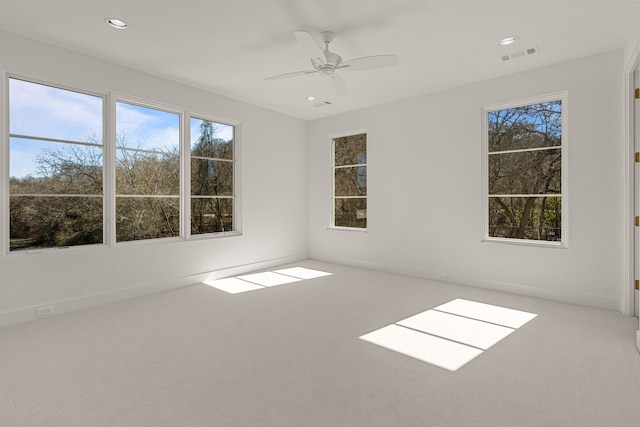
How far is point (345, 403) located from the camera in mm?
1981

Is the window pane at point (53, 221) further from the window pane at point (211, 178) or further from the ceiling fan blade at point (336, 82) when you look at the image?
the ceiling fan blade at point (336, 82)

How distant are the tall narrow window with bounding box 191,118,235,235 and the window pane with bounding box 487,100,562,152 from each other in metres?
4.06

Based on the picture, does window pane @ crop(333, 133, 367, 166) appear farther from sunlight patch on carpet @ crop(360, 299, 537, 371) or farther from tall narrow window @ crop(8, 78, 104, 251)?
tall narrow window @ crop(8, 78, 104, 251)

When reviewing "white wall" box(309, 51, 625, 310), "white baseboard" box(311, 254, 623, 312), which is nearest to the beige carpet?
"white baseboard" box(311, 254, 623, 312)

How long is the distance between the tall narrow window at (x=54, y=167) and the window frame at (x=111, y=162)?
0.17 feet

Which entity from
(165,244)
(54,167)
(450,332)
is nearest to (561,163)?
(450,332)

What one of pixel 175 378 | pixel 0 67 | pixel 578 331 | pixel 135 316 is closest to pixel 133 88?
pixel 0 67

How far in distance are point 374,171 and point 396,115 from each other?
1012 millimetres

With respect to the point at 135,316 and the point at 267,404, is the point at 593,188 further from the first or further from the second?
the point at 135,316

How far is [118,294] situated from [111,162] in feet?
5.33

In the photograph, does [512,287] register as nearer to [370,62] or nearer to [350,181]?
[350,181]

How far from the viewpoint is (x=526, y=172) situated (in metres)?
4.40

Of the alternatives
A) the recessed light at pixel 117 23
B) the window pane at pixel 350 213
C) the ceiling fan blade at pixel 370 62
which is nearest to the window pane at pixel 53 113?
the recessed light at pixel 117 23

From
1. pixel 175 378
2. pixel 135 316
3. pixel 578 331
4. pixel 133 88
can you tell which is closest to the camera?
pixel 175 378
